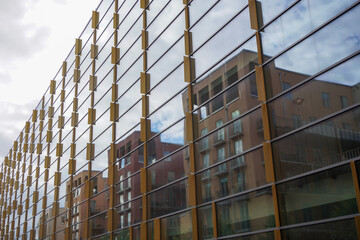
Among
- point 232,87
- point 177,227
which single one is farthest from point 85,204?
point 232,87

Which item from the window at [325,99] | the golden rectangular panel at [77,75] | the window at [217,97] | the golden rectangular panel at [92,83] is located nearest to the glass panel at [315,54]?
the window at [325,99]

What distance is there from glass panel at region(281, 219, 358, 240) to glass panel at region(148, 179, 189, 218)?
659 cm

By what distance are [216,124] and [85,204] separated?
15.6 metres

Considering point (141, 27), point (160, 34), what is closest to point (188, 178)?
point (160, 34)

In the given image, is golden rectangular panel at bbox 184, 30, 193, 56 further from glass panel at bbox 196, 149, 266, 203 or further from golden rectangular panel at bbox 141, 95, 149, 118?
glass panel at bbox 196, 149, 266, 203

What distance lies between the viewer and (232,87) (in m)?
18.5

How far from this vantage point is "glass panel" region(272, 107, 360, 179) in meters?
13.1

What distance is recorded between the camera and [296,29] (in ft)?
51.2

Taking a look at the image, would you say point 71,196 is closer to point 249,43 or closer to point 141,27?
point 141,27

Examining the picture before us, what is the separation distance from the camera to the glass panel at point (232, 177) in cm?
1627

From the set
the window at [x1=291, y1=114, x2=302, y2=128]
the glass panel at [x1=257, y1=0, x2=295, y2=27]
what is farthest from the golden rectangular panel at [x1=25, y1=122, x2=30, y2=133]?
the window at [x1=291, y1=114, x2=302, y2=128]

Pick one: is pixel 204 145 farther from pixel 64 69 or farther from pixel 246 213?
pixel 64 69

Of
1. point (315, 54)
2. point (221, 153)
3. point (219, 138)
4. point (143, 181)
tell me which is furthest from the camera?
point (143, 181)

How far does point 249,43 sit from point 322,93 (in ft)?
14.7
